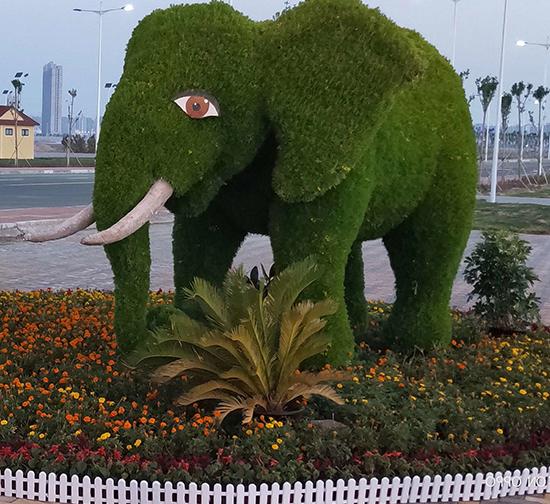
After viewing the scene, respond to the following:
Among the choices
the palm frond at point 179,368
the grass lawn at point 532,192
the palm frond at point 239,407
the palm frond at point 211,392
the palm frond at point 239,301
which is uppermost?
the grass lawn at point 532,192

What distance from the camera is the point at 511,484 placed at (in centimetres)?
440

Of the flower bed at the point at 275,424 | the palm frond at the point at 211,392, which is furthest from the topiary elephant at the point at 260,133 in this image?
the palm frond at the point at 211,392

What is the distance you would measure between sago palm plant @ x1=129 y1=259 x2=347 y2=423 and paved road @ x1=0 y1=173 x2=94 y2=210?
15.1 meters

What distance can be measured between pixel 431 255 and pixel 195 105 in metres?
2.40

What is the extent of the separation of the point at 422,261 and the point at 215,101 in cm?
229

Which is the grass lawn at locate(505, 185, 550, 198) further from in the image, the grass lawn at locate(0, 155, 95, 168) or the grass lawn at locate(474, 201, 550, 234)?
the grass lawn at locate(0, 155, 95, 168)

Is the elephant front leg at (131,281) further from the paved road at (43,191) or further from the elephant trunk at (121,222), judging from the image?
the paved road at (43,191)

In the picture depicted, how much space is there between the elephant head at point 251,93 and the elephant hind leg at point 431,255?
132cm

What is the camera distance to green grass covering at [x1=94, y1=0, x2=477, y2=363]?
4.69 metres

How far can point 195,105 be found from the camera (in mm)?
4773

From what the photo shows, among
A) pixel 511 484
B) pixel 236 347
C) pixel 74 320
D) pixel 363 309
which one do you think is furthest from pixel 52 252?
pixel 511 484

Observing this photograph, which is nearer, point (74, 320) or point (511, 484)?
point (511, 484)

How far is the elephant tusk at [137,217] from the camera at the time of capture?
4.46 m

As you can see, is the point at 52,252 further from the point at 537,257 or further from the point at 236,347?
the point at 236,347
